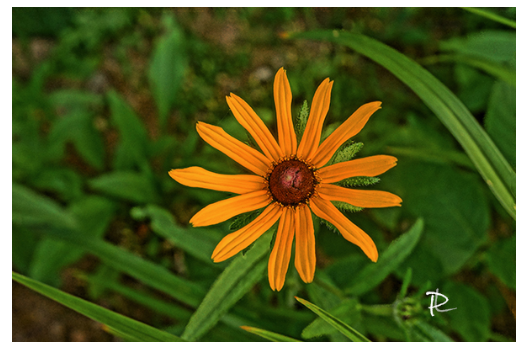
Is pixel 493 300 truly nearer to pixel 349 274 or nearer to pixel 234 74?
pixel 349 274

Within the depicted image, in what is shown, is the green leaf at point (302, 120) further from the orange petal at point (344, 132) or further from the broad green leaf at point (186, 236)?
the broad green leaf at point (186, 236)

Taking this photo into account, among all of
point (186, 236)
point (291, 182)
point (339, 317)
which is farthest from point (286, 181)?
point (186, 236)

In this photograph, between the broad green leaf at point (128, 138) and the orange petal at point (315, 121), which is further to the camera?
the broad green leaf at point (128, 138)

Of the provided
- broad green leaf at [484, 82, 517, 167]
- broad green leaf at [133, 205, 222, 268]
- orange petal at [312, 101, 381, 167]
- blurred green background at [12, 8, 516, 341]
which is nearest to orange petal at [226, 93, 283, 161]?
orange petal at [312, 101, 381, 167]

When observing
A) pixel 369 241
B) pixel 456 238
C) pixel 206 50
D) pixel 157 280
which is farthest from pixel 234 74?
pixel 369 241

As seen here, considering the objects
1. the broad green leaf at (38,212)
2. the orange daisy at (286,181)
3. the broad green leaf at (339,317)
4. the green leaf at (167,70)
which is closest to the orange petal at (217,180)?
the orange daisy at (286,181)

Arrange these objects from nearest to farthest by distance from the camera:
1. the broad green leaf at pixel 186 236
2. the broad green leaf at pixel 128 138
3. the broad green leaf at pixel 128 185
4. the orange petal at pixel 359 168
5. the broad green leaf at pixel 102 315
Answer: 1. the orange petal at pixel 359 168
2. the broad green leaf at pixel 102 315
3. the broad green leaf at pixel 186 236
4. the broad green leaf at pixel 128 185
5. the broad green leaf at pixel 128 138
